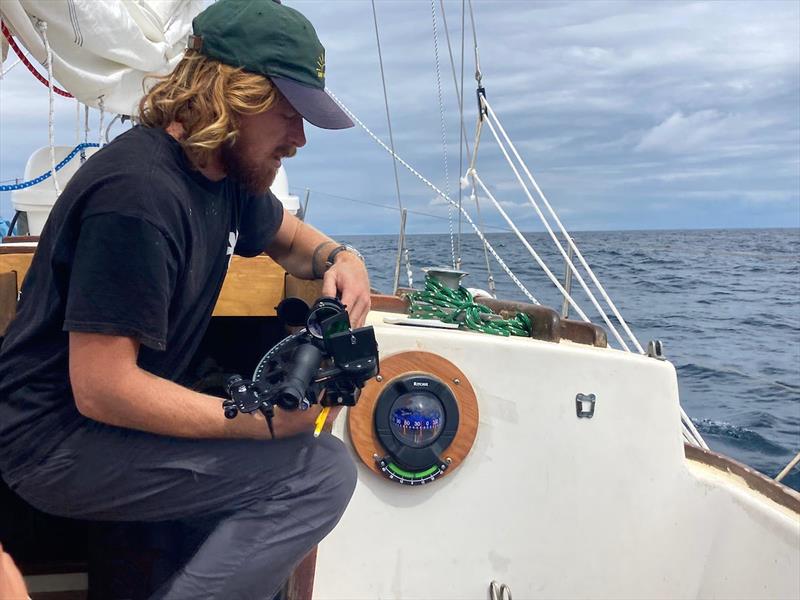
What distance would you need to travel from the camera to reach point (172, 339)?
1.47 meters

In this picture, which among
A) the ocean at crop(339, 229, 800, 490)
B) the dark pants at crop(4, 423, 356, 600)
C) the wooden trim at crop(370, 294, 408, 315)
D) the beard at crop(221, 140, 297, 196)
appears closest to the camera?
the dark pants at crop(4, 423, 356, 600)

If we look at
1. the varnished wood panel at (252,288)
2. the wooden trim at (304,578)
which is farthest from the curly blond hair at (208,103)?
the wooden trim at (304,578)

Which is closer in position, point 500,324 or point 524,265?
point 500,324

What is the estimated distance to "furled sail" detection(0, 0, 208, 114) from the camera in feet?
11.9

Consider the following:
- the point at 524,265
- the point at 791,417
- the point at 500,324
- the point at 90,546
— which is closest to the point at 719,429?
the point at 791,417

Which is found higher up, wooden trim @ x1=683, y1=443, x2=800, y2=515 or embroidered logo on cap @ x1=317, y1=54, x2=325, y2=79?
embroidered logo on cap @ x1=317, y1=54, x2=325, y2=79

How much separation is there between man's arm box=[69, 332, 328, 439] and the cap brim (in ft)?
1.69

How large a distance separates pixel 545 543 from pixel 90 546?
1244 mm

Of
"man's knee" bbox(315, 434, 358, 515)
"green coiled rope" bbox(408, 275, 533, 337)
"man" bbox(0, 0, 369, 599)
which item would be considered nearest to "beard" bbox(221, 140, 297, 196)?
"man" bbox(0, 0, 369, 599)

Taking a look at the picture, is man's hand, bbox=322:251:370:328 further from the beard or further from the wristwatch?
the beard

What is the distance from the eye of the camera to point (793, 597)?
203cm

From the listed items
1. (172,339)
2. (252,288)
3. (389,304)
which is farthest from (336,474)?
(389,304)

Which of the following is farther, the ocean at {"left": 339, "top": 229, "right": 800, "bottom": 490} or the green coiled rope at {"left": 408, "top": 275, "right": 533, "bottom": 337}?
the ocean at {"left": 339, "top": 229, "right": 800, "bottom": 490}

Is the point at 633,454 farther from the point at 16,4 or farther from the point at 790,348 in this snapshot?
the point at 790,348
